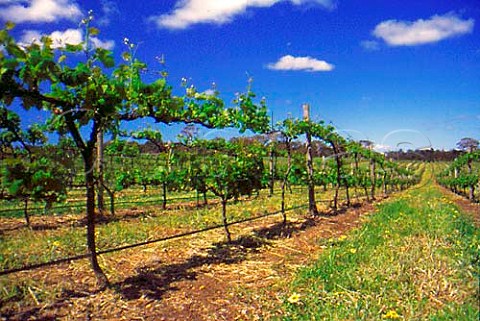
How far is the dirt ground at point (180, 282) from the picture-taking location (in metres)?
4.01

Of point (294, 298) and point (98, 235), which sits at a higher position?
point (98, 235)

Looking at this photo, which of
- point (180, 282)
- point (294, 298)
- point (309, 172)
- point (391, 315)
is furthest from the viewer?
point (309, 172)

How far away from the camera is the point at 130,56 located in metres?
4.85

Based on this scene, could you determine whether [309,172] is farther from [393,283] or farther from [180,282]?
[393,283]

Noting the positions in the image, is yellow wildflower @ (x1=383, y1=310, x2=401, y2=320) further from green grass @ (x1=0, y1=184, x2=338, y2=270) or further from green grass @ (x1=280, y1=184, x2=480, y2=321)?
green grass @ (x1=0, y1=184, x2=338, y2=270)

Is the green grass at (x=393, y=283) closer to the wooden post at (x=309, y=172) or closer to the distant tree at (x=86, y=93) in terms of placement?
the distant tree at (x=86, y=93)

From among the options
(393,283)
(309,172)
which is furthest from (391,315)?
(309,172)

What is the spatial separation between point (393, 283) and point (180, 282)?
2.50 metres

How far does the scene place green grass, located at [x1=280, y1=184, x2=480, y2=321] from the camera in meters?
3.37

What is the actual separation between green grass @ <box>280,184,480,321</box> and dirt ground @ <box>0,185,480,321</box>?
0.37 meters

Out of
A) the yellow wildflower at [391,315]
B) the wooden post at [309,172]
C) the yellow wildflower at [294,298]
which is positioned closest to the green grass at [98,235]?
the wooden post at [309,172]

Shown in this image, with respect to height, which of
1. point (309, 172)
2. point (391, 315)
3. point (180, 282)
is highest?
point (309, 172)

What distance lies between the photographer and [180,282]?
16.3 feet

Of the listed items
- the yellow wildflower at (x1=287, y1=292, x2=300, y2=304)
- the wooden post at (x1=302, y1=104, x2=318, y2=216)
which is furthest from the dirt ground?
the wooden post at (x1=302, y1=104, x2=318, y2=216)
